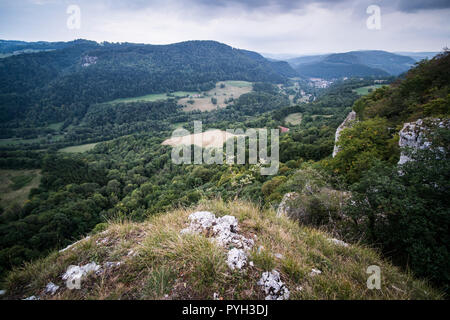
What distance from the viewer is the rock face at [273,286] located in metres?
3.47

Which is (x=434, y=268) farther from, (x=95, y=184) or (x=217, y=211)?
(x=95, y=184)

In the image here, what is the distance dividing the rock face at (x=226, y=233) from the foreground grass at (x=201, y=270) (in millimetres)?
193

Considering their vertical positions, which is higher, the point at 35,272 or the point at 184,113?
the point at 184,113

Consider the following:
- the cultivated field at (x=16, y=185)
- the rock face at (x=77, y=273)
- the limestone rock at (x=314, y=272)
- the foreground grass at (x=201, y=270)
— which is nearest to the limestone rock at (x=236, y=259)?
the foreground grass at (x=201, y=270)

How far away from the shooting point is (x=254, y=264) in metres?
3.99

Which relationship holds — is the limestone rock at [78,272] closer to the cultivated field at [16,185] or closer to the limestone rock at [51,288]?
the limestone rock at [51,288]

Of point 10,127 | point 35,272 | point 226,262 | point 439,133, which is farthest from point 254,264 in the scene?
point 10,127

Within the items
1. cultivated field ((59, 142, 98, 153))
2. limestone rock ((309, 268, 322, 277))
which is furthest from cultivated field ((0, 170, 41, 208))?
limestone rock ((309, 268, 322, 277))

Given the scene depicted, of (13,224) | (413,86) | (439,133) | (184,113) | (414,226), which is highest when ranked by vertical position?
(184,113)

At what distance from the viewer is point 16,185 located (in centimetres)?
6738

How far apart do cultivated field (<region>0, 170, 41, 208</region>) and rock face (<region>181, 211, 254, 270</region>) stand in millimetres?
80242

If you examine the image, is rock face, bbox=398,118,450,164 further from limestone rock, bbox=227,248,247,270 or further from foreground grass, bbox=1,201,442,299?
limestone rock, bbox=227,248,247,270

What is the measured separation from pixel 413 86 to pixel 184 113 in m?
160

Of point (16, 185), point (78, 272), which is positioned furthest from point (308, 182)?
point (16, 185)
